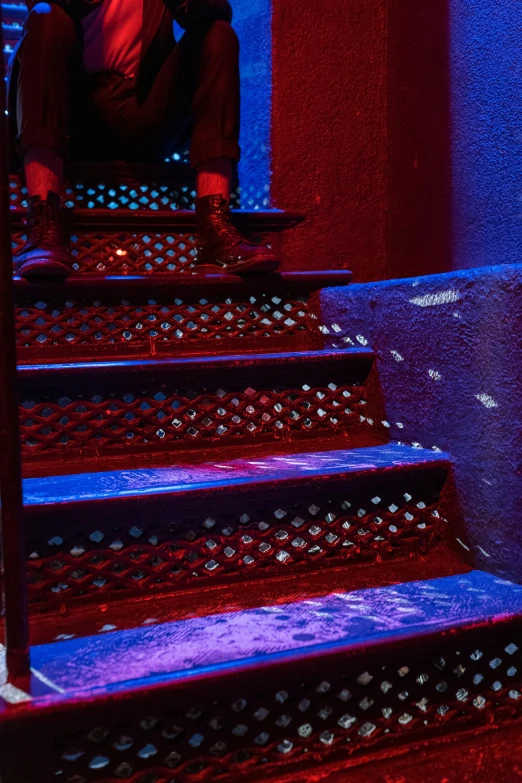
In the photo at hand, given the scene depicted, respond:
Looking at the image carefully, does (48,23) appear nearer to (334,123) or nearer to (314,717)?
(334,123)

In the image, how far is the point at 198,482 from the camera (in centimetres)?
116

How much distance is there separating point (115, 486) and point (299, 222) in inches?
47.8

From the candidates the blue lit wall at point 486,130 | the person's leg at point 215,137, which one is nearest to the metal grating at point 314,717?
the person's leg at point 215,137

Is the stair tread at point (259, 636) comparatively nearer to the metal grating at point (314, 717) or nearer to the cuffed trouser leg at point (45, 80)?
the metal grating at point (314, 717)

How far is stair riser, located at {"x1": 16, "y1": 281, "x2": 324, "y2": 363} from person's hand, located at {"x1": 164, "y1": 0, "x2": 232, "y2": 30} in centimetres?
76

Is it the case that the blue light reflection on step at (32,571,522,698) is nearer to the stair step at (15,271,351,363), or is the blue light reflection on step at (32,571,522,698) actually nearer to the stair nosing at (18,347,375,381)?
the stair nosing at (18,347,375,381)

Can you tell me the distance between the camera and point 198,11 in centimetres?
175

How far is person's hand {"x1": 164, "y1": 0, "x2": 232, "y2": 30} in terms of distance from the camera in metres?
1.73

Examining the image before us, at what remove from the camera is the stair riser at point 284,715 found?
2.76 feet

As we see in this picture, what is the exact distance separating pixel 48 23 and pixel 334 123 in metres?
0.92

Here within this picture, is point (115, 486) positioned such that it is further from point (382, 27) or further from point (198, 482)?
point (382, 27)

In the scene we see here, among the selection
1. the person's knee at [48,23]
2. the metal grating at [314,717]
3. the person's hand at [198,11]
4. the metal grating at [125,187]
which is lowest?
the metal grating at [314,717]

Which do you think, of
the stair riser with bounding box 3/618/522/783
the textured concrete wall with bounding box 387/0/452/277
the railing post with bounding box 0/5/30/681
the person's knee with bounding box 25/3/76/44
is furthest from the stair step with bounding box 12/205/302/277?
the stair riser with bounding box 3/618/522/783

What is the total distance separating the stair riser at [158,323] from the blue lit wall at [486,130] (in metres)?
0.66
